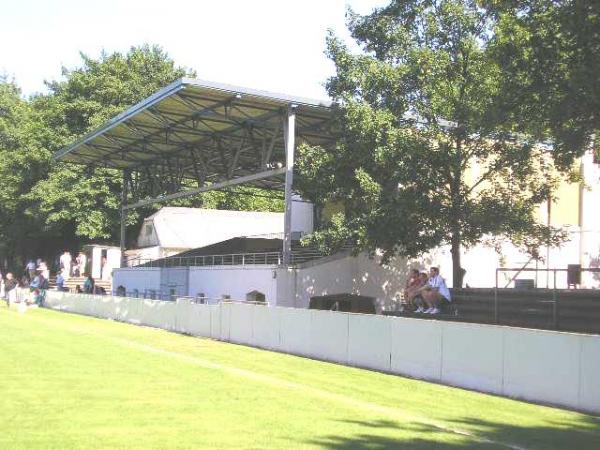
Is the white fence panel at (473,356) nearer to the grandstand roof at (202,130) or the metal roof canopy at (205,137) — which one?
the metal roof canopy at (205,137)

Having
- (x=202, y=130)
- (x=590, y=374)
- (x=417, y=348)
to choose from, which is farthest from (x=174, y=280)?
(x=590, y=374)

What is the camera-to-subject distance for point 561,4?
1294cm

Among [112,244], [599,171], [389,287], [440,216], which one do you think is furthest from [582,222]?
[112,244]

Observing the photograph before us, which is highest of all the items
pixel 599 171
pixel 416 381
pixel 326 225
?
pixel 599 171

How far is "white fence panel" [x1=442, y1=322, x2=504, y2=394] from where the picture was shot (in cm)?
1225

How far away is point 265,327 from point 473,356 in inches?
301

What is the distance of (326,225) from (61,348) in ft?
31.8

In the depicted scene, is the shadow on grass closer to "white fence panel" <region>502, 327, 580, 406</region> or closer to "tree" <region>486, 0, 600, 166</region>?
"white fence panel" <region>502, 327, 580, 406</region>

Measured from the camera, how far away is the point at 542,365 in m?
11.4

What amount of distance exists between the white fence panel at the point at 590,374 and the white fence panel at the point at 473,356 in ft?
5.45

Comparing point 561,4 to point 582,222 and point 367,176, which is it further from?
point 582,222

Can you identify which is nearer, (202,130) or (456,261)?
(456,261)

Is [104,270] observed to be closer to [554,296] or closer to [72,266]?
[72,266]

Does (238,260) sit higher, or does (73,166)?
(73,166)
